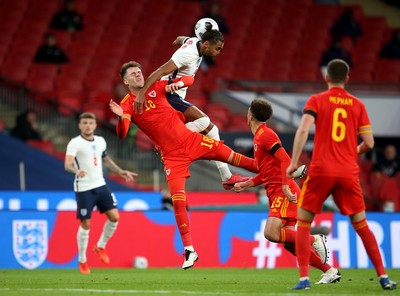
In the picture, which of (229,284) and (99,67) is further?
(99,67)

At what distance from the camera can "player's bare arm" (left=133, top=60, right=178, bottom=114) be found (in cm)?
1277

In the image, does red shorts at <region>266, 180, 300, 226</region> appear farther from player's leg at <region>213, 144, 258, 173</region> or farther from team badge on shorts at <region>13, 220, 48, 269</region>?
team badge on shorts at <region>13, 220, 48, 269</region>

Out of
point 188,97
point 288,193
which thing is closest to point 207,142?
point 288,193

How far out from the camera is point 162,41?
27766 millimetres

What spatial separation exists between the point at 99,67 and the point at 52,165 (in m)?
4.52

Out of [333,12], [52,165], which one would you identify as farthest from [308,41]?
[52,165]

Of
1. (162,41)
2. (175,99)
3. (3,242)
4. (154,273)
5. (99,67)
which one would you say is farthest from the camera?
(162,41)

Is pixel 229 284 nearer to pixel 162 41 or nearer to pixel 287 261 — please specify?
pixel 287 261

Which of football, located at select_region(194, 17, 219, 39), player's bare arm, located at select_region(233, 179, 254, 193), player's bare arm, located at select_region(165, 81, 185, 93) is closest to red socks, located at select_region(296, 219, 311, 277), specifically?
player's bare arm, located at select_region(233, 179, 254, 193)

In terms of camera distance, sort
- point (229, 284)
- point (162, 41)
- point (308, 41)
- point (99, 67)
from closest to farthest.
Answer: point (229, 284)
point (99, 67)
point (162, 41)
point (308, 41)

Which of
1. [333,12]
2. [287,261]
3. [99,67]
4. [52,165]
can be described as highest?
[333,12]

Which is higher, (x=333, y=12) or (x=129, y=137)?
(x=333, y=12)

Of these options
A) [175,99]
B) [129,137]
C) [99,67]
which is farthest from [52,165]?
[175,99]

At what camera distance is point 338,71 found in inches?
415
